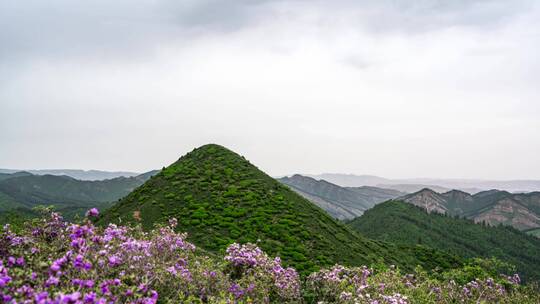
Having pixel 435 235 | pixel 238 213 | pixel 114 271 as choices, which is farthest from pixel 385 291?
pixel 435 235

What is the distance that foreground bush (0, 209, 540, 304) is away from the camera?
7137 millimetres

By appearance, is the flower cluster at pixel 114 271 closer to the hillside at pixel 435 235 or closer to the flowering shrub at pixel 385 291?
the flowering shrub at pixel 385 291

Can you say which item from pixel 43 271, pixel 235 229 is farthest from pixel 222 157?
pixel 43 271

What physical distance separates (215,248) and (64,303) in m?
30.9

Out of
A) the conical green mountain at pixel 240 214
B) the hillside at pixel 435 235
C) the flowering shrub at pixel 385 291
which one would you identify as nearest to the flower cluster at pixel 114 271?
the flowering shrub at pixel 385 291

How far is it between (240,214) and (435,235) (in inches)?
6124

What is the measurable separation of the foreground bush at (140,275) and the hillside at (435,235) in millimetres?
138833

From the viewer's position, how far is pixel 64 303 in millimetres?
5516

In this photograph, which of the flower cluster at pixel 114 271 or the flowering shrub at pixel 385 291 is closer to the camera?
the flower cluster at pixel 114 271

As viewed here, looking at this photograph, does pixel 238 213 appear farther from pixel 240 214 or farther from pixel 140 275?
pixel 140 275

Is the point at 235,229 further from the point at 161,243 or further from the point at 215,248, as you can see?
the point at 161,243

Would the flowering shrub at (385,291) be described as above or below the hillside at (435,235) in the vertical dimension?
above

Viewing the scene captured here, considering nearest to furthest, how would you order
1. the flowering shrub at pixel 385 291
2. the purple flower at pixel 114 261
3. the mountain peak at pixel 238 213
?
1. the purple flower at pixel 114 261
2. the flowering shrub at pixel 385 291
3. the mountain peak at pixel 238 213

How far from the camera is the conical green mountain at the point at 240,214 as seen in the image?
39.2 metres
